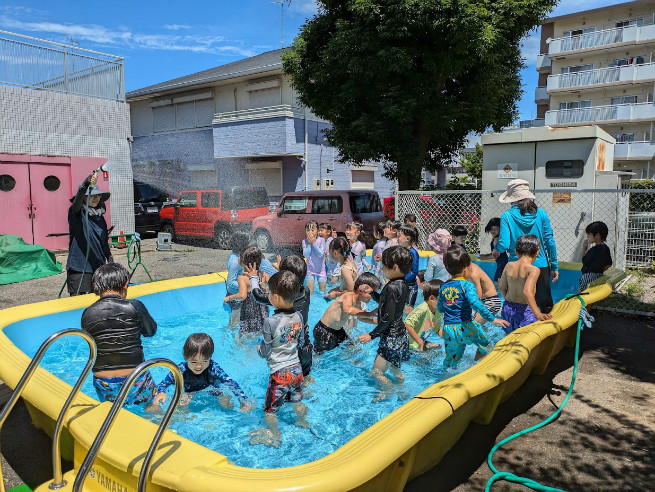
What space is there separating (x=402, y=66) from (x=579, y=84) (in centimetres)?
2702

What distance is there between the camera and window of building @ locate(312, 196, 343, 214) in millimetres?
12692

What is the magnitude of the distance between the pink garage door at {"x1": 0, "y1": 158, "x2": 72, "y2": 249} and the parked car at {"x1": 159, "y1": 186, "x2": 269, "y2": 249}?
3397mm

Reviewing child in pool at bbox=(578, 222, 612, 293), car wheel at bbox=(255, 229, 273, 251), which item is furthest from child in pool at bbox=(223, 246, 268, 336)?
car wheel at bbox=(255, 229, 273, 251)

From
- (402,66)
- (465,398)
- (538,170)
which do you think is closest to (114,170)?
(402,66)

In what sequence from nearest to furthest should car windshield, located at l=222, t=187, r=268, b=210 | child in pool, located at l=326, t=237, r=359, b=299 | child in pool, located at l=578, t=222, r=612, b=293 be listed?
1. child in pool, located at l=326, t=237, r=359, b=299
2. child in pool, located at l=578, t=222, r=612, b=293
3. car windshield, located at l=222, t=187, r=268, b=210

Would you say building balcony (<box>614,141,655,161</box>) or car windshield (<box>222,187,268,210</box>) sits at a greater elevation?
building balcony (<box>614,141,655,161</box>)

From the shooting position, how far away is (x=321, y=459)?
8.25 feet

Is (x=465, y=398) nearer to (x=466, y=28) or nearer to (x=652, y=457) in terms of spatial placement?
(x=652, y=457)

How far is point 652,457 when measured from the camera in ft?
11.6

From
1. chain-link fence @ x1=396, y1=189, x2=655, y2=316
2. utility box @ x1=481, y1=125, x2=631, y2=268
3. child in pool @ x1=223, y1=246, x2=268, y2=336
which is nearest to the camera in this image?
child in pool @ x1=223, y1=246, x2=268, y2=336

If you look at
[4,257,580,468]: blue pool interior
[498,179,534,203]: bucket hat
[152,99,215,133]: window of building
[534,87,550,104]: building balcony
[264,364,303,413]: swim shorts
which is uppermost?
[534,87,550,104]: building balcony

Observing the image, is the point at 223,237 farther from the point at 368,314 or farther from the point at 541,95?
the point at 541,95

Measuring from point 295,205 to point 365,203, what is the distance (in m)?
1.98

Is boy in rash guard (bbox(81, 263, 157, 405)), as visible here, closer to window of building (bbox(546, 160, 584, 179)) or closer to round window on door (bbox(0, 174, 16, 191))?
window of building (bbox(546, 160, 584, 179))
